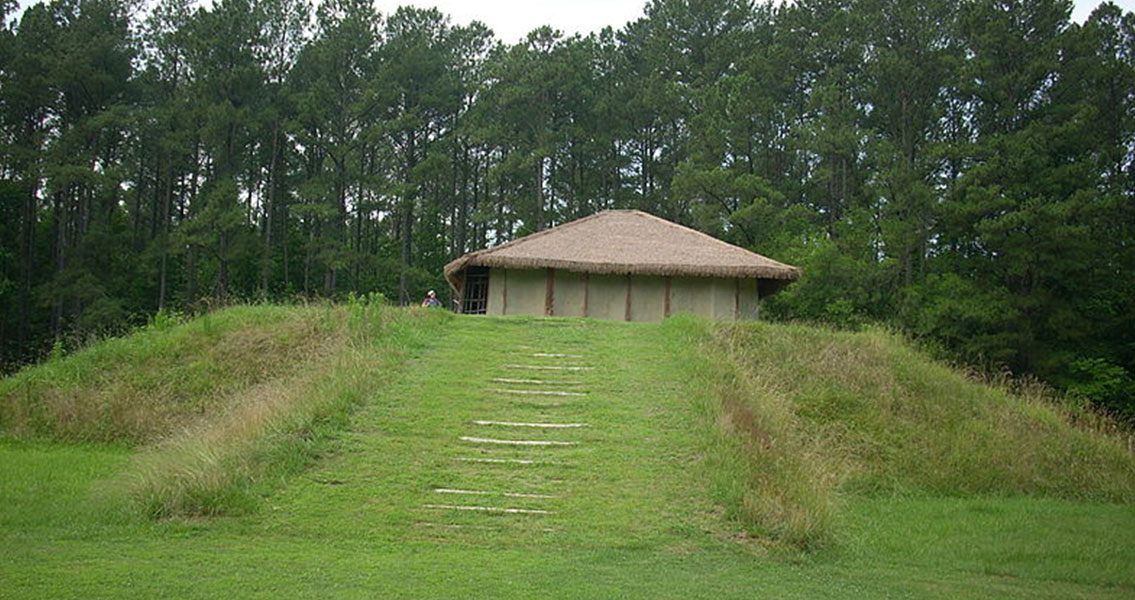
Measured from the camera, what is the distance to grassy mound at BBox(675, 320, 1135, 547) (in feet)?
31.2

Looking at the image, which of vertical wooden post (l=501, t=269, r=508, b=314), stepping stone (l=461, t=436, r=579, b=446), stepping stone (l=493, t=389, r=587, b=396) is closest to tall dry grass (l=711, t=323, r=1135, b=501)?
stepping stone (l=493, t=389, r=587, b=396)

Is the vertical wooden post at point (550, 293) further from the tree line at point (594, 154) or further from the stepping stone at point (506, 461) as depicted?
the stepping stone at point (506, 461)

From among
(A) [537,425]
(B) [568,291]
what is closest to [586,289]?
(B) [568,291]

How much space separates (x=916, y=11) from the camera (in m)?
34.1

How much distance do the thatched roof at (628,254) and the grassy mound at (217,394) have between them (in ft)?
20.0

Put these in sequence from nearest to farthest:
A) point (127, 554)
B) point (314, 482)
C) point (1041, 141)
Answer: point (127, 554)
point (314, 482)
point (1041, 141)

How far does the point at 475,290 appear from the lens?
25281 mm

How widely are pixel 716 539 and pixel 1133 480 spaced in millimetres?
8292

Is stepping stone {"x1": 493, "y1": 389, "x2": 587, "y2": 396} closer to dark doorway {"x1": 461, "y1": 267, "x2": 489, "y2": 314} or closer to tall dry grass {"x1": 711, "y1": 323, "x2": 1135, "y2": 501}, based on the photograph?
tall dry grass {"x1": 711, "y1": 323, "x2": 1135, "y2": 501}

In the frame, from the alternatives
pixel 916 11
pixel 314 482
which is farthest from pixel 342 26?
pixel 314 482

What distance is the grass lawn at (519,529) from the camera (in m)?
6.66

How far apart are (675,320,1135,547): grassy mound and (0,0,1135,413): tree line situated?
1250 centimetres

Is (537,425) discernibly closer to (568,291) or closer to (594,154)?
(568,291)

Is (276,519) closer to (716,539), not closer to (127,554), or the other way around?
(127,554)
